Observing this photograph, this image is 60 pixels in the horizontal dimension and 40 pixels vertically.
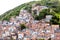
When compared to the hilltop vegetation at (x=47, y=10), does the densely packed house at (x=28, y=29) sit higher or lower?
lower

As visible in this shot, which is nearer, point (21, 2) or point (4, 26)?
point (4, 26)

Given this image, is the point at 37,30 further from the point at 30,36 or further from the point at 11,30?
the point at 11,30

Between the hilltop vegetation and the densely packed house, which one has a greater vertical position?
the hilltop vegetation

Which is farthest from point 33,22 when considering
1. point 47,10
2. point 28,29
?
point 47,10

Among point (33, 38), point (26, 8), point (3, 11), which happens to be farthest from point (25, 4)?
point (33, 38)

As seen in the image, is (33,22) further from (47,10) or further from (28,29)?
(47,10)
